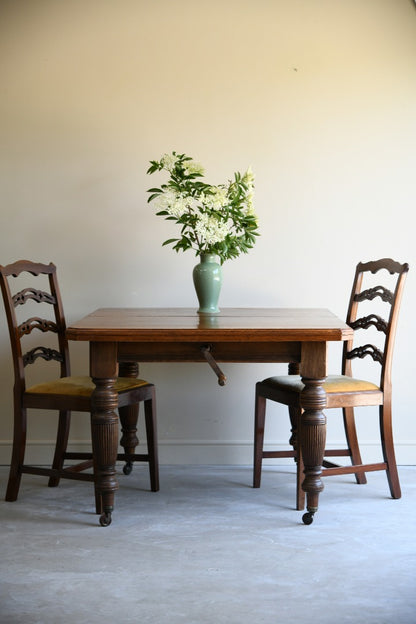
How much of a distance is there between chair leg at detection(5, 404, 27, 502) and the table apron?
24.1 inches

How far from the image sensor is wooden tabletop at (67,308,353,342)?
2.94 metres

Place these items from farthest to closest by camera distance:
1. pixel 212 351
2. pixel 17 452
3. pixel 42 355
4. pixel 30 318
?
pixel 30 318, pixel 42 355, pixel 17 452, pixel 212 351

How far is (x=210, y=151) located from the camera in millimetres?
3949

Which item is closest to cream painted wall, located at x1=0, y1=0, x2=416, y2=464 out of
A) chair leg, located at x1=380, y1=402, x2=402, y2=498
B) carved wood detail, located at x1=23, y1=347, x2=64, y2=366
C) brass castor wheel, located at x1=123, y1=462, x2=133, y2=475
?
brass castor wheel, located at x1=123, y1=462, x2=133, y2=475

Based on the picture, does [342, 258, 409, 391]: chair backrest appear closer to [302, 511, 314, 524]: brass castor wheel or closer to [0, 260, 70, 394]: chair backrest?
[302, 511, 314, 524]: brass castor wheel

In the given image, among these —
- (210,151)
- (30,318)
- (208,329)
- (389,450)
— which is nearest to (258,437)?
(389,450)

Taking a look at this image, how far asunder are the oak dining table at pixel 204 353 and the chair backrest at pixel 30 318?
366mm

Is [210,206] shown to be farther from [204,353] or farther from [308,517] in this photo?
[308,517]

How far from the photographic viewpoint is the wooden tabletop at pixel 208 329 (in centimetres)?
294

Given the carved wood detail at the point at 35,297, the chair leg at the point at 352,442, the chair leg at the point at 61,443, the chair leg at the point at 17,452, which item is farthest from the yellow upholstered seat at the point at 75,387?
the chair leg at the point at 352,442

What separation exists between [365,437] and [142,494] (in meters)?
1.26

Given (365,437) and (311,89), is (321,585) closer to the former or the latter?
(365,437)

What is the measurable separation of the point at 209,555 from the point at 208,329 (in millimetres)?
836

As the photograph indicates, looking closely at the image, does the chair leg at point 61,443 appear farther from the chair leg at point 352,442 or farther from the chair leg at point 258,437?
the chair leg at point 352,442
